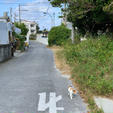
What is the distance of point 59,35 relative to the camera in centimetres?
3594

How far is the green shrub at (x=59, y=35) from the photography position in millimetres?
35250

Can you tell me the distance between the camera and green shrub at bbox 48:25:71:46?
35250 millimetres

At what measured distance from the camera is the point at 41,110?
5.35 meters

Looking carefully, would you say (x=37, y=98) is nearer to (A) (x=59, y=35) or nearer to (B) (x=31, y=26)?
(A) (x=59, y=35)

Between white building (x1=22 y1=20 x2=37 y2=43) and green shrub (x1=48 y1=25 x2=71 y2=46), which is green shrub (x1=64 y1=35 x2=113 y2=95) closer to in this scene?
green shrub (x1=48 y1=25 x2=71 y2=46)

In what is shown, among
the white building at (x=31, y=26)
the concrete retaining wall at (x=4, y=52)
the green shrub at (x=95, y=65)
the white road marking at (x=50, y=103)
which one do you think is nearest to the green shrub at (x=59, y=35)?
the concrete retaining wall at (x=4, y=52)

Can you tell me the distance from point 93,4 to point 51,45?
27.6 meters

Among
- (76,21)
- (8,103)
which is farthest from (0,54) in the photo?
(8,103)

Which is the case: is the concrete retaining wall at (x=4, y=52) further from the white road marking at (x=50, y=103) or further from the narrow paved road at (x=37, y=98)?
the white road marking at (x=50, y=103)

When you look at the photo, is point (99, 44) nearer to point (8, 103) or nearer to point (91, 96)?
point (91, 96)

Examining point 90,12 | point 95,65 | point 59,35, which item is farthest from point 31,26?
point 95,65

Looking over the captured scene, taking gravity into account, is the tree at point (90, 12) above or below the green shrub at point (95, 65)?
above

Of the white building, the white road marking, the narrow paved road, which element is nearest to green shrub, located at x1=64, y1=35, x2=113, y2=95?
the narrow paved road

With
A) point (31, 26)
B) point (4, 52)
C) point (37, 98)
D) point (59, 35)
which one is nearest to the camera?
point (37, 98)
